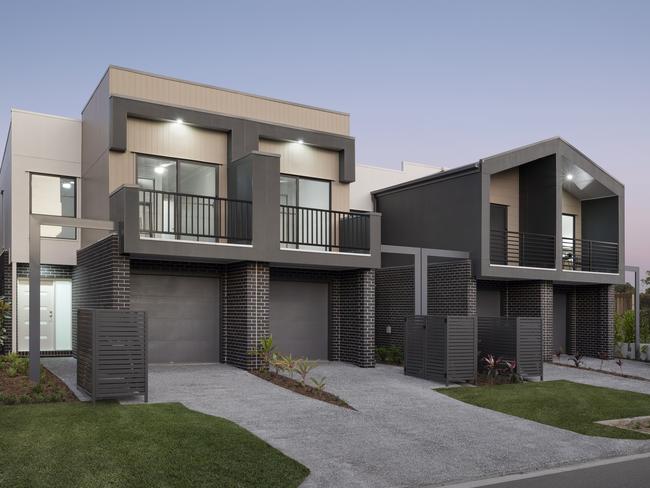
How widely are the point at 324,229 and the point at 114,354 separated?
8991 millimetres

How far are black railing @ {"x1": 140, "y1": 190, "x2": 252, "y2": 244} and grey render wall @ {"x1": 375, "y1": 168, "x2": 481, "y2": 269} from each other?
24.5ft

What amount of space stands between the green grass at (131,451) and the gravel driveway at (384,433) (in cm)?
64

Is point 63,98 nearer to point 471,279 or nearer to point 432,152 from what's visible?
point 471,279

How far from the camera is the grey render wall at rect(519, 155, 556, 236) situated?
2298cm

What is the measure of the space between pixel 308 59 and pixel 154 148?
6.64 meters

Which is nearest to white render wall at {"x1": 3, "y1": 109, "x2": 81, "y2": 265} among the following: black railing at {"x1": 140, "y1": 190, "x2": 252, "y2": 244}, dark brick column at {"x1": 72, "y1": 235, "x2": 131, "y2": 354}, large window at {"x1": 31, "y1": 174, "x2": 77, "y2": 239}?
large window at {"x1": 31, "y1": 174, "x2": 77, "y2": 239}

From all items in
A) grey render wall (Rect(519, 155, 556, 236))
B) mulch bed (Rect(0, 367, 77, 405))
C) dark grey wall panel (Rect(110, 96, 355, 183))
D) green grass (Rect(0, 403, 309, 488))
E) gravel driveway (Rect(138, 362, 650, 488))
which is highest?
dark grey wall panel (Rect(110, 96, 355, 183))

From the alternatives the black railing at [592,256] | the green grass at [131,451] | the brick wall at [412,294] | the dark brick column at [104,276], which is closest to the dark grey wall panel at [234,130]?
the dark brick column at [104,276]

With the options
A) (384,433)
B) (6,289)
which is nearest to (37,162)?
(6,289)

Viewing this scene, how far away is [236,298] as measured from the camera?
17.7 metres

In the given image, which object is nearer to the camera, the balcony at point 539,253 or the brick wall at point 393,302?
the brick wall at point 393,302

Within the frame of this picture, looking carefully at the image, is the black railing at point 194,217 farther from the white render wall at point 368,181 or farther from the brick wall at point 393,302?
the white render wall at point 368,181

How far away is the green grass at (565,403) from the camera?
1259 cm

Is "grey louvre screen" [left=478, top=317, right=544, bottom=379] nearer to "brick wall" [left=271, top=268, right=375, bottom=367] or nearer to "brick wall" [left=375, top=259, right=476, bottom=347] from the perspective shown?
"brick wall" [left=375, top=259, right=476, bottom=347]
